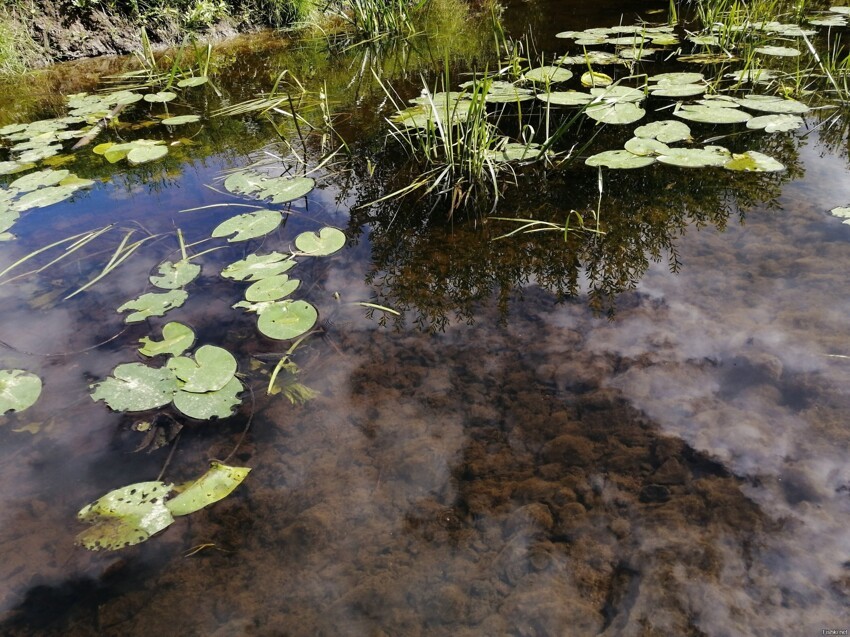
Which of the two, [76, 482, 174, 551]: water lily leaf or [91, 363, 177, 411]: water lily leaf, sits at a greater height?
[91, 363, 177, 411]: water lily leaf

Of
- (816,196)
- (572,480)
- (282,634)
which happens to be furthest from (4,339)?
(816,196)

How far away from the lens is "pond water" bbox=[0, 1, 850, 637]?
1.04 metres

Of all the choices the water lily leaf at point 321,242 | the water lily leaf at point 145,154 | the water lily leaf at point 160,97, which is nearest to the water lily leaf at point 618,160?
the water lily leaf at point 321,242

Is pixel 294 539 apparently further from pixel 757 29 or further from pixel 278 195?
pixel 757 29

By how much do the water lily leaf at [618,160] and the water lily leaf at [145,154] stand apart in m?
2.26

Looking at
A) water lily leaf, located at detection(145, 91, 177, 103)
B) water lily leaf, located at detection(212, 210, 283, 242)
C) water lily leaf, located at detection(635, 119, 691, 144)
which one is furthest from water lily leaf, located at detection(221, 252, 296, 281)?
water lily leaf, located at detection(145, 91, 177, 103)

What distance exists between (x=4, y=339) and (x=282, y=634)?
4.67 ft

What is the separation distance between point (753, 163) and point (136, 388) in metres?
2.59

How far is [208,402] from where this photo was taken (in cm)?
142

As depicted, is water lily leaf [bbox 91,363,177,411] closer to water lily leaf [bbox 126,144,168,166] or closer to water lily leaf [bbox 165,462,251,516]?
water lily leaf [bbox 165,462,251,516]

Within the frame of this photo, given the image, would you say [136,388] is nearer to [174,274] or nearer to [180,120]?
[174,274]

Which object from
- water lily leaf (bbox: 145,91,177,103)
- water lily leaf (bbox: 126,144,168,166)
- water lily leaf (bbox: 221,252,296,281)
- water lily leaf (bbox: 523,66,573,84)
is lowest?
water lily leaf (bbox: 221,252,296,281)

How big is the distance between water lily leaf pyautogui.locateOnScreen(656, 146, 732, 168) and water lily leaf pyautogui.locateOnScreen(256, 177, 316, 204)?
5.31ft

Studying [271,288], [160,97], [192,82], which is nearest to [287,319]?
[271,288]
